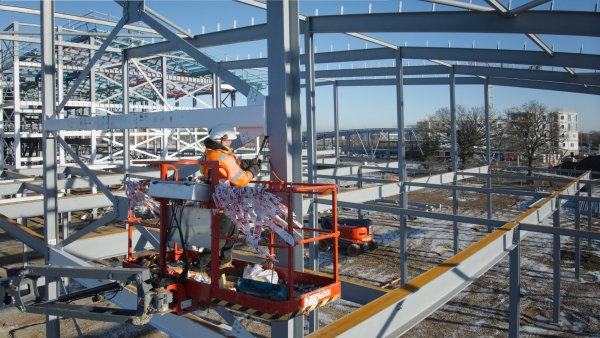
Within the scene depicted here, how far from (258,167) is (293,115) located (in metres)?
0.64

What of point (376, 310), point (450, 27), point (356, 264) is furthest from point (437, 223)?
point (376, 310)

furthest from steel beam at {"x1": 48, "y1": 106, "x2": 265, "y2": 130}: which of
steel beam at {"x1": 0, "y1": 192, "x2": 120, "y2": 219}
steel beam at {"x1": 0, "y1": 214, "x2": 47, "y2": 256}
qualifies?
steel beam at {"x1": 0, "y1": 214, "x2": 47, "y2": 256}

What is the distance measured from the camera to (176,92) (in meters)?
23.5

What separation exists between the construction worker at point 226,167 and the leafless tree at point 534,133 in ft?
103

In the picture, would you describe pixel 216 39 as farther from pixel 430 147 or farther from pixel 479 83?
pixel 430 147

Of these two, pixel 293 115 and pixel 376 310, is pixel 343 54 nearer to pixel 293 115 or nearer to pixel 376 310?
pixel 293 115

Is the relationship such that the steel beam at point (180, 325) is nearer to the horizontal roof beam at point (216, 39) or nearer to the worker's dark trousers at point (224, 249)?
the worker's dark trousers at point (224, 249)

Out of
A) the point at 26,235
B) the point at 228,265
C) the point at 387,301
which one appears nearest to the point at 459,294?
the point at 228,265

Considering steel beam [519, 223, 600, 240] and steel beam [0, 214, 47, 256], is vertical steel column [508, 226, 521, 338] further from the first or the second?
steel beam [0, 214, 47, 256]

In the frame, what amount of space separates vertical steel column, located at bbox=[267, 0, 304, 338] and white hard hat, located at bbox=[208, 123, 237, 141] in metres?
0.39

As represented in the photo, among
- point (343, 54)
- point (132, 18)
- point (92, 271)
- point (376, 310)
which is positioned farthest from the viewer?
point (343, 54)

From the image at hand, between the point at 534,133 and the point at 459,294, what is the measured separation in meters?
25.5

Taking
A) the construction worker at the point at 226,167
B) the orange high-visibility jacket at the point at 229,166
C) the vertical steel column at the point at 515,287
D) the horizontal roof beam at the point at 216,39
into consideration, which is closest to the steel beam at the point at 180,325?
the construction worker at the point at 226,167

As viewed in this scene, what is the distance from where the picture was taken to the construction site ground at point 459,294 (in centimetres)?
891
